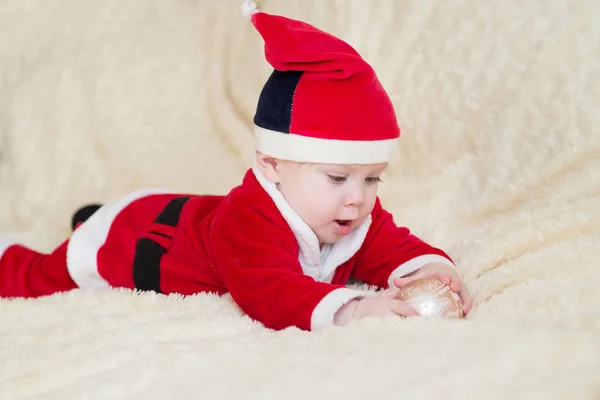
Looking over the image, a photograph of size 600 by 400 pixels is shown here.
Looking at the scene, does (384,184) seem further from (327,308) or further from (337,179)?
(327,308)

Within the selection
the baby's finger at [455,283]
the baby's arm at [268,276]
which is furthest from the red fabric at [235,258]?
the baby's finger at [455,283]

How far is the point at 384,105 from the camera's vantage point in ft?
4.05

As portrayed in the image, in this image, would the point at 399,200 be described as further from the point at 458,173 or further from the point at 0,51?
the point at 0,51

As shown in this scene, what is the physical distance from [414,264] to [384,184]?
1.33 ft

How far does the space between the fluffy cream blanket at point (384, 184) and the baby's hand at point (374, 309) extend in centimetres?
5

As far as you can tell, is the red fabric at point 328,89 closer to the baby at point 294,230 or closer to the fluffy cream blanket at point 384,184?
the baby at point 294,230

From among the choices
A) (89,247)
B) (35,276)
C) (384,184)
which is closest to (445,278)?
(384,184)

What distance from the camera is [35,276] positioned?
4.86ft

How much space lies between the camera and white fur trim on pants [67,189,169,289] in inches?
56.7

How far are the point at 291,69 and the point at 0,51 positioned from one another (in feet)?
3.38

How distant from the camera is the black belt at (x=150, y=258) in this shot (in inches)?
55.1

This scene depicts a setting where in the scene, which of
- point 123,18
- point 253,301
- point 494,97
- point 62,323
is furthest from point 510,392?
point 123,18

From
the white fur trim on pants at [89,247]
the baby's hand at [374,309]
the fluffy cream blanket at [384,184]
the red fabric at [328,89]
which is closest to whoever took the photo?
the fluffy cream blanket at [384,184]

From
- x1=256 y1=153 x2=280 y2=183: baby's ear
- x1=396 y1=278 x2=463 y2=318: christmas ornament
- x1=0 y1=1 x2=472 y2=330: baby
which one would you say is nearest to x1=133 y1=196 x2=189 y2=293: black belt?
x1=0 y1=1 x2=472 y2=330: baby
